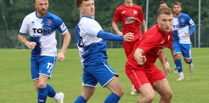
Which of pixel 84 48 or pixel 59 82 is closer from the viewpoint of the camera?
pixel 84 48

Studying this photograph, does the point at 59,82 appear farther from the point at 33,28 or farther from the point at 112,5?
the point at 112,5

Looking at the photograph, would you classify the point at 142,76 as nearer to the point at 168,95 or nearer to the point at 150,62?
the point at 150,62

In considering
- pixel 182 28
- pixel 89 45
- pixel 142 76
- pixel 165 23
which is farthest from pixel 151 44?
pixel 182 28

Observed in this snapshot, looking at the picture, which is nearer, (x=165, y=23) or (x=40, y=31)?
(x=165, y=23)

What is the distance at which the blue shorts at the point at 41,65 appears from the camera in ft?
21.9

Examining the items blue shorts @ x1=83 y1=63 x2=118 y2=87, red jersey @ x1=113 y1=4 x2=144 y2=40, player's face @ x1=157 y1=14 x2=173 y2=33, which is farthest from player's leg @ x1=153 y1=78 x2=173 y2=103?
red jersey @ x1=113 y1=4 x2=144 y2=40

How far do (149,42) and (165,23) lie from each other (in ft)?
1.45

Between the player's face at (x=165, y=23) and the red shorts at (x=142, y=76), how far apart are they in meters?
0.71

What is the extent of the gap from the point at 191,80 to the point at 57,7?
44957 mm

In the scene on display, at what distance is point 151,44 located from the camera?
17.6 ft

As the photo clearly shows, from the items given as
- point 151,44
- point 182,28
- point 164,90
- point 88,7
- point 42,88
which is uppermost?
point 88,7

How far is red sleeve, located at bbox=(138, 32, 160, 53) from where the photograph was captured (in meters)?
5.34

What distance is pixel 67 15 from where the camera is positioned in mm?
53562

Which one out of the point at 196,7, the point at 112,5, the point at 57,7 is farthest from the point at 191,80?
the point at 57,7
